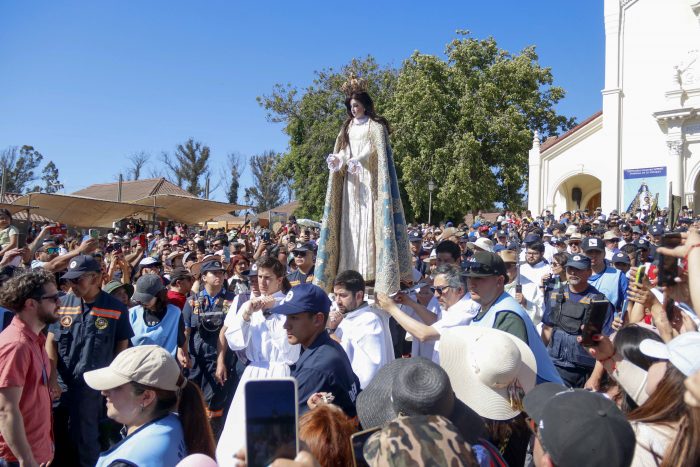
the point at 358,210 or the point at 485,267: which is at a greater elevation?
the point at 358,210

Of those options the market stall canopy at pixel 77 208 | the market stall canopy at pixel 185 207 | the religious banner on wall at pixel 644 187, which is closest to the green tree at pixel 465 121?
the religious banner on wall at pixel 644 187

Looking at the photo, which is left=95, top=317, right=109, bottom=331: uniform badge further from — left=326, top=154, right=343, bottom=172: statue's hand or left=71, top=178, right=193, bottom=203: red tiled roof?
left=71, top=178, right=193, bottom=203: red tiled roof

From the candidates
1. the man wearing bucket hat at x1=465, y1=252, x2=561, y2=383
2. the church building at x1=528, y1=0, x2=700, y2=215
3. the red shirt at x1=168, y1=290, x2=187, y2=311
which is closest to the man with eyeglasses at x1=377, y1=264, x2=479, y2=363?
the man wearing bucket hat at x1=465, y1=252, x2=561, y2=383

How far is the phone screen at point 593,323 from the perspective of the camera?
13.1 ft

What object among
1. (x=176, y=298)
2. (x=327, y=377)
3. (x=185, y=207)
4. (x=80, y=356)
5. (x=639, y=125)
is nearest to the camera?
(x=327, y=377)

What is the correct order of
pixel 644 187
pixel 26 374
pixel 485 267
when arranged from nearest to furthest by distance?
pixel 26 374
pixel 485 267
pixel 644 187

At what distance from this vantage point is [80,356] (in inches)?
195

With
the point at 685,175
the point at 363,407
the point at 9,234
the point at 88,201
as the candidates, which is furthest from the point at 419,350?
the point at 685,175

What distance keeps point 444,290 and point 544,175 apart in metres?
30.2

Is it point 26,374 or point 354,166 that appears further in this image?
point 354,166

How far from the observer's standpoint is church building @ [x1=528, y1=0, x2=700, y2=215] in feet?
96.0

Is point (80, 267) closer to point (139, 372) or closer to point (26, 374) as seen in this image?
point (26, 374)

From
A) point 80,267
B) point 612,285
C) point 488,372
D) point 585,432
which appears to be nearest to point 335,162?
point 80,267

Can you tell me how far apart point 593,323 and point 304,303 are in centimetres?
205
